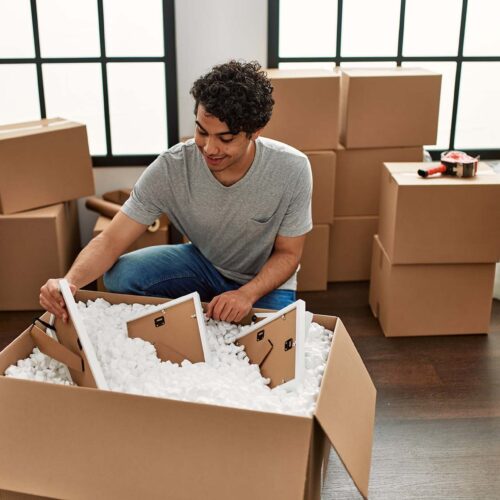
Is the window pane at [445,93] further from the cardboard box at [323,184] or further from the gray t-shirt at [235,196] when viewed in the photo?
the gray t-shirt at [235,196]

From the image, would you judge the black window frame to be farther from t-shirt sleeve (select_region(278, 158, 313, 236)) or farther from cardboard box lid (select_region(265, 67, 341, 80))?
t-shirt sleeve (select_region(278, 158, 313, 236))

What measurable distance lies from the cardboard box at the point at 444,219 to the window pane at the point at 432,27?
0.86 meters

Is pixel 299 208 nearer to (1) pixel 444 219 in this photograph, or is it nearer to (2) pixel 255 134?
(2) pixel 255 134

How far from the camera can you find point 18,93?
9.67ft

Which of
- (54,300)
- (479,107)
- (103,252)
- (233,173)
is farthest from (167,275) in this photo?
(479,107)

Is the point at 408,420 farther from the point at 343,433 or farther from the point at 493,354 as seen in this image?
the point at 343,433

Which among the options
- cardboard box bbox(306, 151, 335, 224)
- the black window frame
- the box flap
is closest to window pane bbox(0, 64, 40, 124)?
the black window frame

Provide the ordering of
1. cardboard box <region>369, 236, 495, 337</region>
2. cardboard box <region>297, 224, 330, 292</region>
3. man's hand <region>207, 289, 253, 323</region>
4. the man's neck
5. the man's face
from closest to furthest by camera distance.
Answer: man's hand <region>207, 289, 253, 323</region>
the man's face
the man's neck
cardboard box <region>369, 236, 495, 337</region>
cardboard box <region>297, 224, 330, 292</region>

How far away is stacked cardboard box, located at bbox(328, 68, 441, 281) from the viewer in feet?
8.68

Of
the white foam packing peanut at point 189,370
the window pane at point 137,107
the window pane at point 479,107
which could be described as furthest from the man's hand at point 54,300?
the window pane at point 479,107

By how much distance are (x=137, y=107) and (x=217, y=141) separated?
142cm

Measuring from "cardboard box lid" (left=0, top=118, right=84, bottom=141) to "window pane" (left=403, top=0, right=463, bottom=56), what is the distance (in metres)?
1.48

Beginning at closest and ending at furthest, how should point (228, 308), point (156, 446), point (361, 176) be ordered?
point (156, 446), point (228, 308), point (361, 176)

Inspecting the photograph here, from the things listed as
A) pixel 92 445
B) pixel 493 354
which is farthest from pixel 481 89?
pixel 92 445
